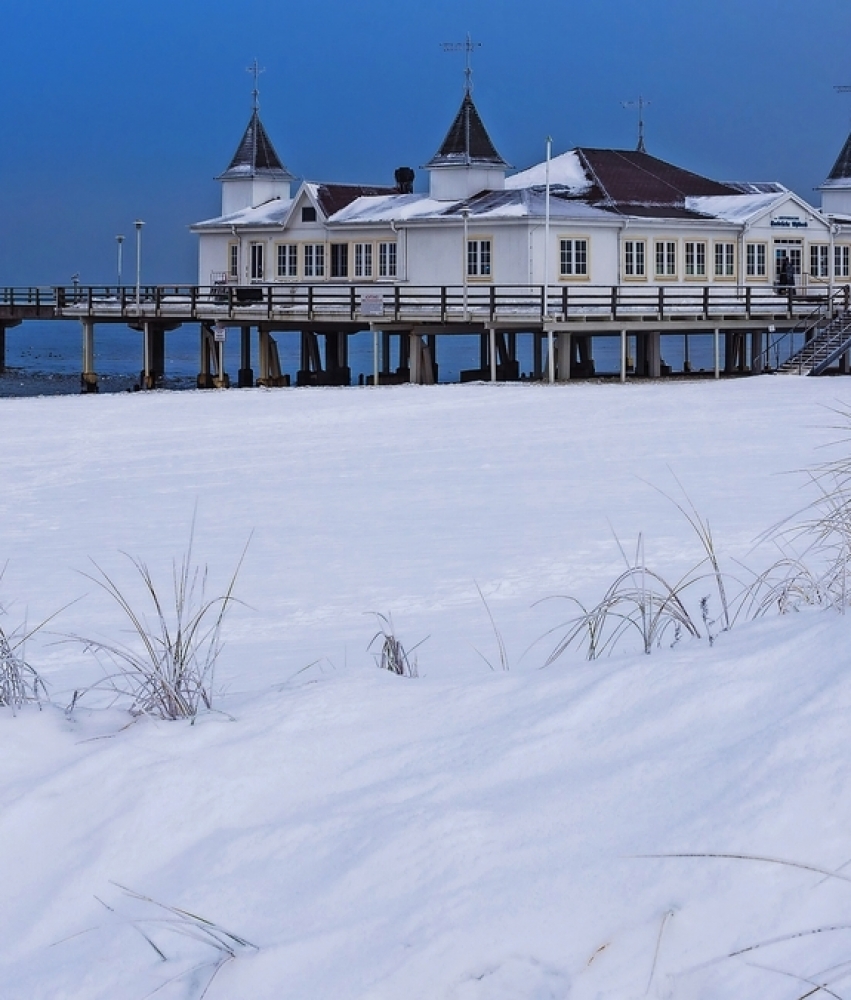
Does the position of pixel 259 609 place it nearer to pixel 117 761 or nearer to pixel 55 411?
pixel 117 761

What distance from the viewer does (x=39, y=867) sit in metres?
3.73

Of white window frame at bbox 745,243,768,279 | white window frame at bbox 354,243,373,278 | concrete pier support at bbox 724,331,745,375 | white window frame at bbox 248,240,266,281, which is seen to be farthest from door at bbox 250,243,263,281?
concrete pier support at bbox 724,331,745,375

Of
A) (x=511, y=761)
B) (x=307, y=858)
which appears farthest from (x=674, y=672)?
(x=307, y=858)

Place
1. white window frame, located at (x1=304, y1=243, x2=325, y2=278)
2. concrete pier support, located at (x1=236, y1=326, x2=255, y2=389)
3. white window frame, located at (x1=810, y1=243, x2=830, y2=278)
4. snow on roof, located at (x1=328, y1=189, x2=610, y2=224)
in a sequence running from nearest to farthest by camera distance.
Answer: snow on roof, located at (x1=328, y1=189, x2=610, y2=224), white window frame, located at (x1=810, y1=243, x2=830, y2=278), white window frame, located at (x1=304, y1=243, x2=325, y2=278), concrete pier support, located at (x1=236, y1=326, x2=255, y2=389)

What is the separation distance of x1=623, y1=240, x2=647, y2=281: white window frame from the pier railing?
440mm

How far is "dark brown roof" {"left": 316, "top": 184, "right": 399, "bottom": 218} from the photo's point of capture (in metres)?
46.2

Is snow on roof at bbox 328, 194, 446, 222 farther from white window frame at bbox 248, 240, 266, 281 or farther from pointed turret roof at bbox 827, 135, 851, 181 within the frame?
pointed turret roof at bbox 827, 135, 851, 181

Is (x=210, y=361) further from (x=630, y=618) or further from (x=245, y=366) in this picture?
(x=630, y=618)

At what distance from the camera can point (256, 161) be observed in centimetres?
5153

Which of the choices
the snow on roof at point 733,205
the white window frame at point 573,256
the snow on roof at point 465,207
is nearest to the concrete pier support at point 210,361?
the snow on roof at point 465,207

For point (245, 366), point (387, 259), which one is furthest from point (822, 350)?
point (245, 366)

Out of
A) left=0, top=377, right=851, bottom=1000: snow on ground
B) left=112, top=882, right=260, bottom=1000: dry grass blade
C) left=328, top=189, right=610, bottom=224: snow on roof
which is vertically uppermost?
left=328, top=189, right=610, bottom=224: snow on roof

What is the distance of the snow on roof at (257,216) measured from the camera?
4756 cm

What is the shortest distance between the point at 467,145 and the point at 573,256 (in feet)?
18.7
